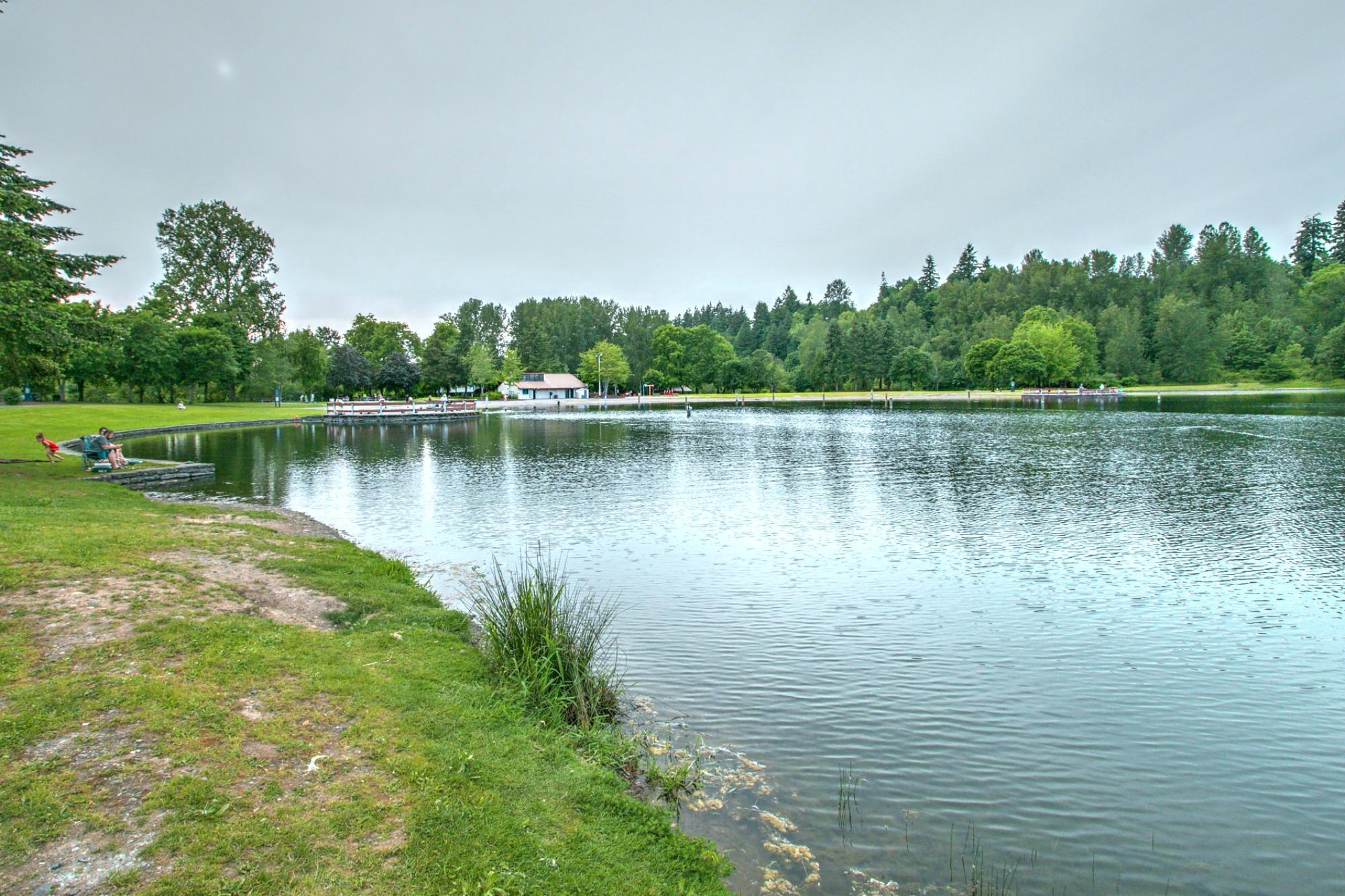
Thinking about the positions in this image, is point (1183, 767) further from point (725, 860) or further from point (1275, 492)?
point (1275, 492)

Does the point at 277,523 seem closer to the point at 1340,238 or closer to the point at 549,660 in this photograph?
the point at 549,660

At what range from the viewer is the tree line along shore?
253 feet

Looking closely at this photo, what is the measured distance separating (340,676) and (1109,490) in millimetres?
22509

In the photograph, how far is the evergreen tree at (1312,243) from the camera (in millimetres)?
139000

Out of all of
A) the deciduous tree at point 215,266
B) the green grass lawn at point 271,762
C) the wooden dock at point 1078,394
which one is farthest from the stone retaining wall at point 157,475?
the wooden dock at point 1078,394

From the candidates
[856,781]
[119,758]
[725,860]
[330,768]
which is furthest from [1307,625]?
[119,758]

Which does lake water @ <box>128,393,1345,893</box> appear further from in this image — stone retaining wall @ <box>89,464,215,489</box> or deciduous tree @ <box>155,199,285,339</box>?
deciduous tree @ <box>155,199,285,339</box>

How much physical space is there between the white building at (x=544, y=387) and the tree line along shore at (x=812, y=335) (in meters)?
3.06

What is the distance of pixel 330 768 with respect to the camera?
5105 mm

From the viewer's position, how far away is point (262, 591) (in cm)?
974

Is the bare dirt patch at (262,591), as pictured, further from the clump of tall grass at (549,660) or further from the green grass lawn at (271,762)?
the clump of tall grass at (549,660)

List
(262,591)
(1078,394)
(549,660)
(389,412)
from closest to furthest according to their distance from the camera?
(549,660)
(262,591)
(389,412)
(1078,394)

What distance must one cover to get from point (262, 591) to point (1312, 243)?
628 feet

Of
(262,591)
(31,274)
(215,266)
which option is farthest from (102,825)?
(215,266)
